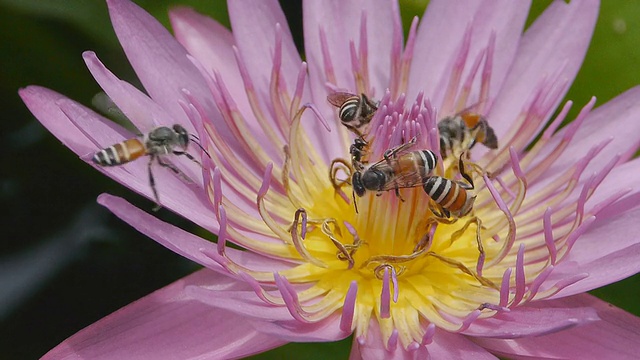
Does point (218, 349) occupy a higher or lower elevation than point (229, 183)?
lower

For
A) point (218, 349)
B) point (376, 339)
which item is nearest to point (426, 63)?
point (376, 339)

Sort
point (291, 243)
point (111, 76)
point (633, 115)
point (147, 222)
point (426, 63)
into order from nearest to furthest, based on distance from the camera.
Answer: point (147, 222), point (111, 76), point (291, 243), point (633, 115), point (426, 63)

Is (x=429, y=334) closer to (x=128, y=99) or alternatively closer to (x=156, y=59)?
(x=128, y=99)

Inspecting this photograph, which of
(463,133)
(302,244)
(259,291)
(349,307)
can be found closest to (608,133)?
(463,133)

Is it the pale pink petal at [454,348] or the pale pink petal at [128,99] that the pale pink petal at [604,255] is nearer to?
the pale pink petal at [454,348]

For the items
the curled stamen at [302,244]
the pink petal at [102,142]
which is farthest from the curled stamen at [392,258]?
the pink petal at [102,142]

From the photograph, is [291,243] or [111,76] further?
[291,243]

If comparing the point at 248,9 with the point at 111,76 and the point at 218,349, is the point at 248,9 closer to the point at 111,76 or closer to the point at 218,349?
the point at 111,76
